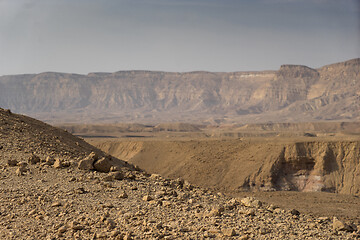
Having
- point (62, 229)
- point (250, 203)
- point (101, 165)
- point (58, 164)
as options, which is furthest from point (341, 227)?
point (58, 164)

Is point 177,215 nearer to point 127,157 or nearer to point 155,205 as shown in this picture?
point 155,205

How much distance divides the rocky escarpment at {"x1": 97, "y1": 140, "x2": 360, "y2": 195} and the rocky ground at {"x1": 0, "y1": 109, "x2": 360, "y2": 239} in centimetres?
2641

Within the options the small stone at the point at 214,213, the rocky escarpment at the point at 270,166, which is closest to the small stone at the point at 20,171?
Answer: the small stone at the point at 214,213

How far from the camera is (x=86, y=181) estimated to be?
11.3 meters

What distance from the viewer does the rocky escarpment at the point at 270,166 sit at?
3850 cm

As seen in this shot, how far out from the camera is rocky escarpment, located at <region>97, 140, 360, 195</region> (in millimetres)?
38500

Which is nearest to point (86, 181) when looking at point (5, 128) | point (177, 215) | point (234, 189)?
point (177, 215)

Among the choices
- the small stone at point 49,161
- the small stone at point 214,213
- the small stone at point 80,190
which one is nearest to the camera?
the small stone at point 214,213

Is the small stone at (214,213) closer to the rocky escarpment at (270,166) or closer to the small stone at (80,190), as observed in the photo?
the small stone at (80,190)

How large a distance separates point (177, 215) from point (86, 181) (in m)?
3.66

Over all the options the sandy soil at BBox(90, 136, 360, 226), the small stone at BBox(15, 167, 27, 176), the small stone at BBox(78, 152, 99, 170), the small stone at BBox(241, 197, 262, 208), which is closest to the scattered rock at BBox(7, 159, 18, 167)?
the small stone at BBox(15, 167, 27, 176)

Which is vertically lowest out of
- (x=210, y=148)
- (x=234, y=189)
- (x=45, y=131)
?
(x=234, y=189)

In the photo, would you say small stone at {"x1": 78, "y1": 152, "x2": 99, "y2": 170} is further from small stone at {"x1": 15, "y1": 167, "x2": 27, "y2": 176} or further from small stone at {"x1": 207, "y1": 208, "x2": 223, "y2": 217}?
small stone at {"x1": 207, "y1": 208, "x2": 223, "y2": 217}

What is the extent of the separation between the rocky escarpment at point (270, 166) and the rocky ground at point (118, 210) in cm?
2641
